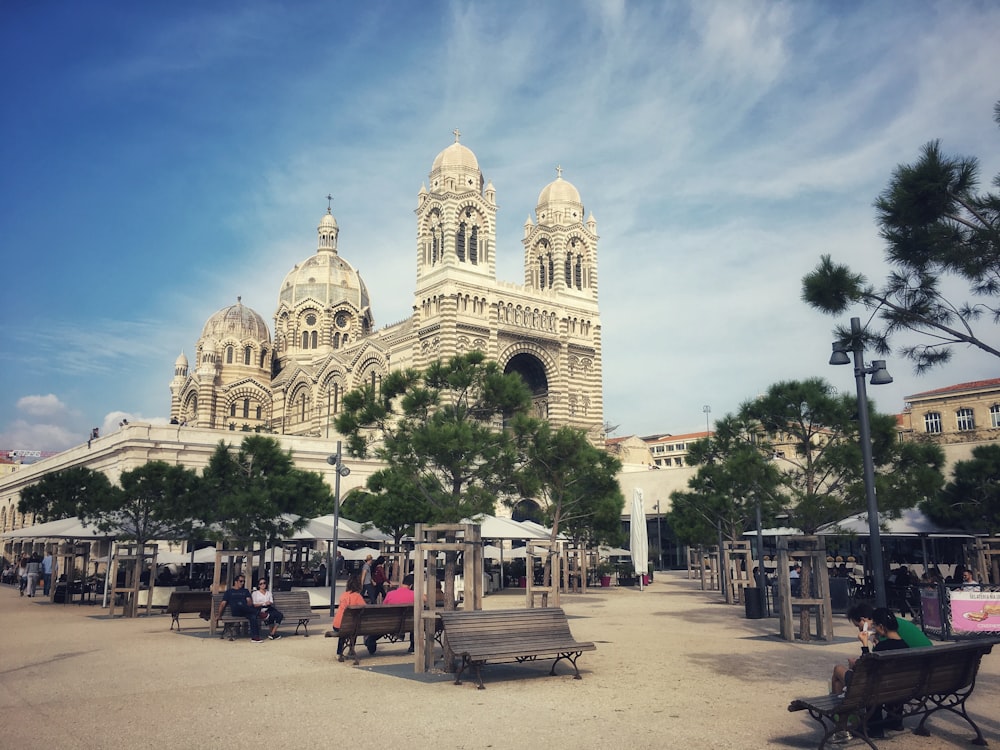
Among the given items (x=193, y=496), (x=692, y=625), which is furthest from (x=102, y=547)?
(x=692, y=625)

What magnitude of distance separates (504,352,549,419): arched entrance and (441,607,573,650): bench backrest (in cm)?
4186

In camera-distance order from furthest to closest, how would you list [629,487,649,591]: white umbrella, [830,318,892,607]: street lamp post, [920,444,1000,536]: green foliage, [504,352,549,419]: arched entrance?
[504,352,549,419]: arched entrance → [629,487,649,591]: white umbrella → [920,444,1000,536]: green foliage → [830,318,892,607]: street lamp post

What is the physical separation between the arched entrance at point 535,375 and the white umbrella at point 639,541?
20590 millimetres

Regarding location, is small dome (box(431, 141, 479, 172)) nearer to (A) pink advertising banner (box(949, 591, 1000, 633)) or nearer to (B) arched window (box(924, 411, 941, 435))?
Answer: (B) arched window (box(924, 411, 941, 435))

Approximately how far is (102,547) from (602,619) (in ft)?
86.4

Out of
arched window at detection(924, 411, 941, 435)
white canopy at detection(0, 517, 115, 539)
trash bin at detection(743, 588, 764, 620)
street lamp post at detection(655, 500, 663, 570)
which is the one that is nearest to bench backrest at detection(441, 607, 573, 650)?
→ trash bin at detection(743, 588, 764, 620)

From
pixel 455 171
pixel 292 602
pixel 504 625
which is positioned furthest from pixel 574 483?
pixel 455 171

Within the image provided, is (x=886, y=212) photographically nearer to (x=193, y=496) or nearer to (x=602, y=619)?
(x=602, y=619)

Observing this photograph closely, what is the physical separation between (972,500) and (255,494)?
19.5 meters

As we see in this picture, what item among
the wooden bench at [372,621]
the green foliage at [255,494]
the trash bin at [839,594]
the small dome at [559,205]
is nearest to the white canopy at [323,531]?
the green foliage at [255,494]

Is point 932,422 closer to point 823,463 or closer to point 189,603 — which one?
point 823,463

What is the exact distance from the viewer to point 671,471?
153 feet

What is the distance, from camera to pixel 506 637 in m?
10.3

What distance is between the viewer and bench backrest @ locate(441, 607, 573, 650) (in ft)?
32.9
